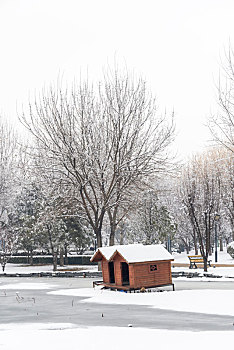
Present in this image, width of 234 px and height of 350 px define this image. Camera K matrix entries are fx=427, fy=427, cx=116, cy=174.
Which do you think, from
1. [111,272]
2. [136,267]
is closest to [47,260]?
[111,272]

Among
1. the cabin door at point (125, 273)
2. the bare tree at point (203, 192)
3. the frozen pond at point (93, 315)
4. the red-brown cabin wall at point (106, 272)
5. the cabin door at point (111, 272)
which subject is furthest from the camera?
the bare tree at point (203, 192)

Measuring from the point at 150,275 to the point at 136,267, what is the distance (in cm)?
92

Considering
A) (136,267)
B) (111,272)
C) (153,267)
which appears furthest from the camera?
(111,272)

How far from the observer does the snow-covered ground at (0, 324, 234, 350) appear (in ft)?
32.7

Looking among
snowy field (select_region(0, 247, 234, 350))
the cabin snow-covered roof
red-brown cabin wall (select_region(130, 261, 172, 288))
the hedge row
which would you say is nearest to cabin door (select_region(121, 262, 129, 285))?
the cabin snow-covered roof

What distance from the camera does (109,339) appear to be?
10664 millimetres

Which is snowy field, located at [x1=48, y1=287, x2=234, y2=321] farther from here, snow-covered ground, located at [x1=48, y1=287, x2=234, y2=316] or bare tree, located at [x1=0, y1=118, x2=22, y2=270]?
bare tree, located at [x1=0, y1=118, x2=22, y2=270]

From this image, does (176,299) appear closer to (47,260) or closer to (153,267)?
(153,267)

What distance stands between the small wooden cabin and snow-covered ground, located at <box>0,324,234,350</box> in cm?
821

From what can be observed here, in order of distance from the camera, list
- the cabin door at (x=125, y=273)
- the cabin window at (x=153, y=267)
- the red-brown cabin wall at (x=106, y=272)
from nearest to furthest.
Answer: the cabin window at (x=153, y=267), the cabin door at (x=125, y=273), the red-brown cabin wall at (x=106, y=272)

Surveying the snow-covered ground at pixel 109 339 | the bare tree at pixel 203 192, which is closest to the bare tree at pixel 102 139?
the bare tree at pixel 203 192

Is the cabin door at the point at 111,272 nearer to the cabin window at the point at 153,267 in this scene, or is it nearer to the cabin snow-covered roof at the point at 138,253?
the cabin snow-covered roof at the point at 138,253

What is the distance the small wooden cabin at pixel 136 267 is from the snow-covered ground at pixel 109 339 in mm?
8210

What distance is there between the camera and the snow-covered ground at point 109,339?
9.95 meters
